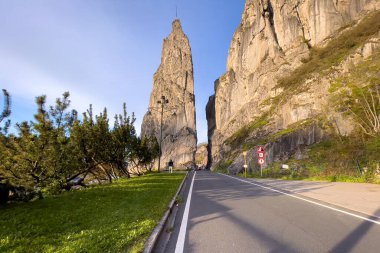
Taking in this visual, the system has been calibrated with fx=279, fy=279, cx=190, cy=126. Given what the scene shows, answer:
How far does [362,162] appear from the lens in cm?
1789

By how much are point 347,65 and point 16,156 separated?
155 feet

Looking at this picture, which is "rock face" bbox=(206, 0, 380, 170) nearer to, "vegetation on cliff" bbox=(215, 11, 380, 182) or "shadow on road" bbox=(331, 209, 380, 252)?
"vegetation on cliff" bbox=(215, 11, 380, 182)

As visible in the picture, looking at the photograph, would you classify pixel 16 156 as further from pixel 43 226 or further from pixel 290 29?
pixel 290 29

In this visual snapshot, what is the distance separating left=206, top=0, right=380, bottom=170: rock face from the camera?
156 feet

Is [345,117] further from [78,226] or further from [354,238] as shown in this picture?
[78,226]

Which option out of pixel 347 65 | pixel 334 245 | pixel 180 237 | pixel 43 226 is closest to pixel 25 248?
pixel 43 226

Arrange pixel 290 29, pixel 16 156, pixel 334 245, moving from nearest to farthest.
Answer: pixel 334 245 → pixel 16 156 → pixel 290 29

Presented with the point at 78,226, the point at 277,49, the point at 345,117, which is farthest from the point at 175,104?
the point at 78,226

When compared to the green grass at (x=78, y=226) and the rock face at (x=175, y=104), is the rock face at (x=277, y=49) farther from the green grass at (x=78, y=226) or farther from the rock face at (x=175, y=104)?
the green grass at (x=78, y=226)

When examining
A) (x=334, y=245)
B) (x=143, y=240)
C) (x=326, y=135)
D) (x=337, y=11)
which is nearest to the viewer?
(x=334, y=245)

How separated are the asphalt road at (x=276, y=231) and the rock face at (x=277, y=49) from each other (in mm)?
36835

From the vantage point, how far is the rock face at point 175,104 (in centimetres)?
12481

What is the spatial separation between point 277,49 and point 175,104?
222 ft

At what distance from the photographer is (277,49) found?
74.4 metres
